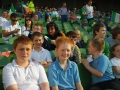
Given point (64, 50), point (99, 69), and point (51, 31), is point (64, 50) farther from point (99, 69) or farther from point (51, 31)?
point (51, 31)

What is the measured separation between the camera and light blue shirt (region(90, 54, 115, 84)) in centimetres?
341

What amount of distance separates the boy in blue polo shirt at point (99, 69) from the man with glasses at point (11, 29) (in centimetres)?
299

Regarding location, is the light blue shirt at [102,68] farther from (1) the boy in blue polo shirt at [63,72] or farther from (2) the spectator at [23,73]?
(2) the spectator at [23,73]

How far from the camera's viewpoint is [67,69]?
10.3ft

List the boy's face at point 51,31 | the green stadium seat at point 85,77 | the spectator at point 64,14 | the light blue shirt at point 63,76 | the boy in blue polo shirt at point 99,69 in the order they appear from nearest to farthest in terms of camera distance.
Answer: the light blue shirt at point 63,76 → the boy in blue polo shirt at point 99,69 → the green stadium seat at point 85,77 → the boy's face at point 51,31 → the spectator at point 64,14

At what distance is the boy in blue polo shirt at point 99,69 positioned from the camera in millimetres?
3375

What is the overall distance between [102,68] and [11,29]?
3625mm

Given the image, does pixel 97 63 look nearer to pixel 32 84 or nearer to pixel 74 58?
pixel 74 58

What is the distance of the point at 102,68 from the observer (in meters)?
3.39

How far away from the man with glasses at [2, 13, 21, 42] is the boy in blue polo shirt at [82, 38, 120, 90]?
9.81ft

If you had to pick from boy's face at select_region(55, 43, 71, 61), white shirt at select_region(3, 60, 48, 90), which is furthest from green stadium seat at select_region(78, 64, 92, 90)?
white shirt at select_region(3, 60, 48, 90)

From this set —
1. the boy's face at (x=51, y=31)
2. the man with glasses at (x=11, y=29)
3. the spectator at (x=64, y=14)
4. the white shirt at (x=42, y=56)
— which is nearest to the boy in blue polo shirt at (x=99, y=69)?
the white shirt at (x=42, y=56)

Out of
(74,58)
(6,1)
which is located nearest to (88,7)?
(74,58)

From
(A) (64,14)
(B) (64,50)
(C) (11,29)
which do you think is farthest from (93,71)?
(A) (64,14)
